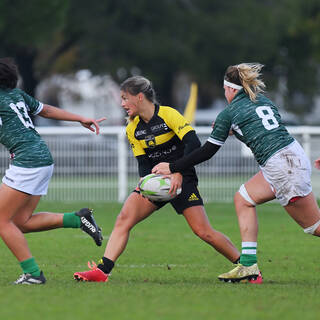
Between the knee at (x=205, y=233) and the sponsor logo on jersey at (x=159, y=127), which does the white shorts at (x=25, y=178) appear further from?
the knee at (x=205, y=233)

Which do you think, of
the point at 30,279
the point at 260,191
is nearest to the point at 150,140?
the point at 260,191

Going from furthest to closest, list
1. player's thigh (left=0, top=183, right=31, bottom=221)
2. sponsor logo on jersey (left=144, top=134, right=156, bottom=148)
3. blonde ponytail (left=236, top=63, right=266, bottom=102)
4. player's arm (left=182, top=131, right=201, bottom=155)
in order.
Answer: sponsor logo on jersey (left=144, top=134, right=156, bottom=148), player's arm (left=182, top=131, right=201, bottom=155), blonde ponytail (left=236, top=63, right=266, bottom=102), player's thigh (left=0, top=183, right=31, bottom=221)

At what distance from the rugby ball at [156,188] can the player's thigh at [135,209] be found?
0.31m

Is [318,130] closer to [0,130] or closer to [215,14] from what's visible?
[0,130]

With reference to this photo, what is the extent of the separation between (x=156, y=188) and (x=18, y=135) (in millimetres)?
1324

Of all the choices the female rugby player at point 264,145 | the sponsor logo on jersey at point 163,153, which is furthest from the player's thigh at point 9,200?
the sponsor logo on jersey at point 163,153

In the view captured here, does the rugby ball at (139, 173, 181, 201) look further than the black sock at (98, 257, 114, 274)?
No

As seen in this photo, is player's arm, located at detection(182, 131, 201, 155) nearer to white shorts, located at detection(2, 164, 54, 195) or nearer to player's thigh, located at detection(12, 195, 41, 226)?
white shorts, located at detection(2, 164, 54, 195)

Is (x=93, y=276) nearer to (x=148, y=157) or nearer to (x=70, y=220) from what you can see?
(x=70, y=220)

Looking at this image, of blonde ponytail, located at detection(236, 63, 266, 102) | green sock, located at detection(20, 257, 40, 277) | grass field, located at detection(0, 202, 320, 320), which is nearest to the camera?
grass field, located at detection(0, 202, 320, 320)

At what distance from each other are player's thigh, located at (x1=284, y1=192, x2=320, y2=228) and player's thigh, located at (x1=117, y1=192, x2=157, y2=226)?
1.34 m

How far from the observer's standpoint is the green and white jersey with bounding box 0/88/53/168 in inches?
343

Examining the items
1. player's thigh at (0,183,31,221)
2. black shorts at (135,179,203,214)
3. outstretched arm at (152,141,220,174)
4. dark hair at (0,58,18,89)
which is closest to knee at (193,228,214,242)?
black shorts at (135,179,203,214)

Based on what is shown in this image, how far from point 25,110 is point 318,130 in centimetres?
1201
